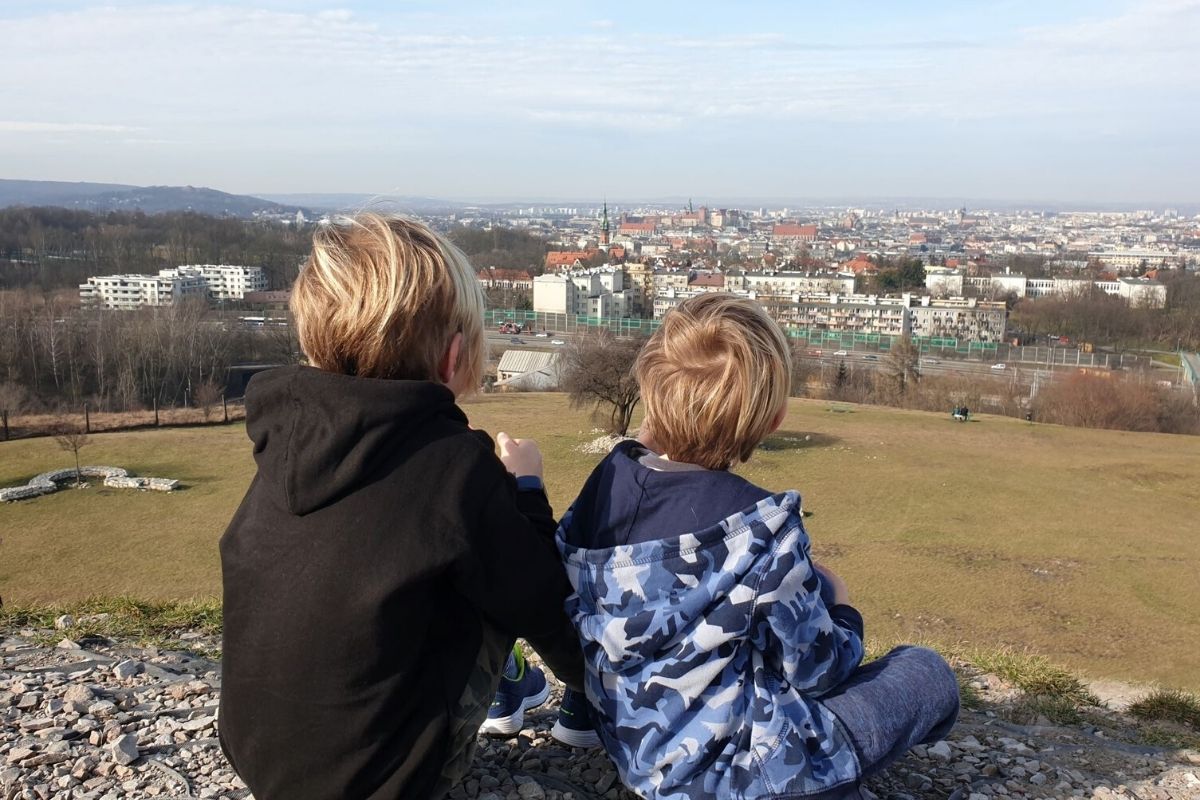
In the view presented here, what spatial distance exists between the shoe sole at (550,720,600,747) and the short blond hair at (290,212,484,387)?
127 cm

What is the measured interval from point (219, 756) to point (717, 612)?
1.68m

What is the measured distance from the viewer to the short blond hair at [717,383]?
1.95 metres

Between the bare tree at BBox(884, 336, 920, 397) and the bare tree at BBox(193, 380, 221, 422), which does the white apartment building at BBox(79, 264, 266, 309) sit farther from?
the bare tree at BBox(884, 336, 920, 397)

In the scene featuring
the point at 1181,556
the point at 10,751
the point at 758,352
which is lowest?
the point at 1181,556

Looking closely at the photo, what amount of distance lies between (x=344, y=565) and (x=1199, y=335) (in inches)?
2572

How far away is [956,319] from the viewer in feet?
208

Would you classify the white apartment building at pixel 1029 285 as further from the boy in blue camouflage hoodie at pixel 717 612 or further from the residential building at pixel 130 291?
the boy in blue camouflage hoodie at pixel 717 612

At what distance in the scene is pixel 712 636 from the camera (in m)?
1.85

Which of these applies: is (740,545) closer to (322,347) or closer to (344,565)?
(344,565)

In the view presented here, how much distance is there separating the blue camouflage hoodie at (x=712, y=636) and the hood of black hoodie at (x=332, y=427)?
20.6 inches

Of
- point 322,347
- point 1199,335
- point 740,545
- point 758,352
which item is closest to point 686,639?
point 740,545

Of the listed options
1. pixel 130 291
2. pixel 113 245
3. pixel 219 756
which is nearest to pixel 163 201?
pixel 113 245

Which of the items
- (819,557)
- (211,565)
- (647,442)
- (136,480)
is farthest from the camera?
(136,480)

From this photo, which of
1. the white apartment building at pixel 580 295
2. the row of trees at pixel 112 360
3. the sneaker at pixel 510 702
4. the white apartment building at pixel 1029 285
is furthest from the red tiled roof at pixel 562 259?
the sneaker at pixel 510 702
